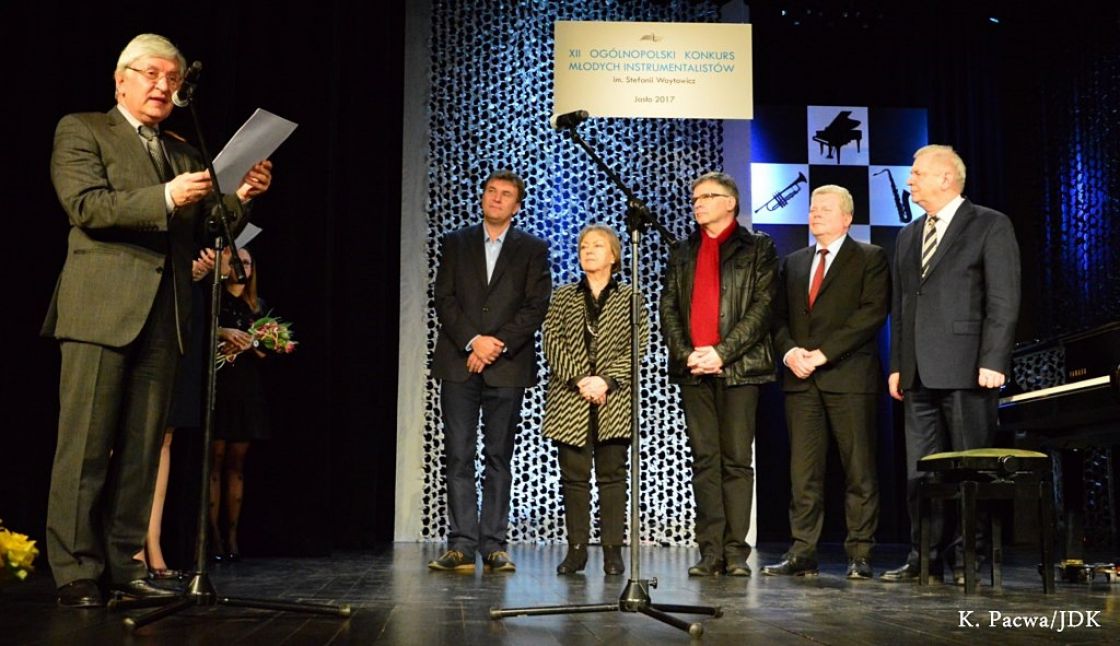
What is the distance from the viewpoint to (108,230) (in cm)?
312

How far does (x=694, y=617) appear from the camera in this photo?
307 cm

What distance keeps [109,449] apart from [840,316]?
277cm

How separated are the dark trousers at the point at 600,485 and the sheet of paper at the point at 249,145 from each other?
6.11ft

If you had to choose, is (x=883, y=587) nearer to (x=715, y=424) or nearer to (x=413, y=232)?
(x=715, y=424)

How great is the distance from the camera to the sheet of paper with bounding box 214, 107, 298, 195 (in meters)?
2.96

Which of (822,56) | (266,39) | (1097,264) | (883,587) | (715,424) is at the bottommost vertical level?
(883,587)

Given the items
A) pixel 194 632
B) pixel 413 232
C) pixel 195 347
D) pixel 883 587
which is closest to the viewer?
pixel 194 632

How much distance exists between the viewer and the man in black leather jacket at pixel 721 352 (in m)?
4.46

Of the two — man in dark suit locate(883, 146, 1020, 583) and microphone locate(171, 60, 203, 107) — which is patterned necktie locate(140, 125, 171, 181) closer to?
microphone locate(171, 60, 203, 107)

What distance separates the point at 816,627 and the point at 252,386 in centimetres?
293

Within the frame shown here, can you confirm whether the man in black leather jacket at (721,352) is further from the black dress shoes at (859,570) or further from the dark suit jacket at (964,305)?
the dark suit jacket at (964,305)

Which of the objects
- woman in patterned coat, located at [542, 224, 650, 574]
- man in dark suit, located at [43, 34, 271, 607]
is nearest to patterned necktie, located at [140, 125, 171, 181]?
man in dark suit, located at [43, 34, 271, 607]

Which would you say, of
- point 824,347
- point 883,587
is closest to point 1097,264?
point 824,347

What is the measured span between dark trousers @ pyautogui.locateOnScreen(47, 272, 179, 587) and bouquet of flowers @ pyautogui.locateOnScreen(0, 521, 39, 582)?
7 cm
